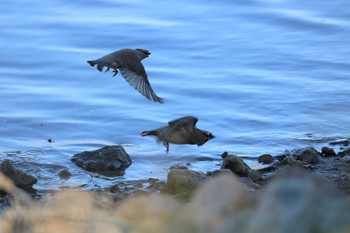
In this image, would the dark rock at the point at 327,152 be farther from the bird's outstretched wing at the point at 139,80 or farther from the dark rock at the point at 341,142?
the bird's outstretched wing at the point at 139,80

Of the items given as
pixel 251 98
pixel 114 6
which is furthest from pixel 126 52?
pixel 114 6

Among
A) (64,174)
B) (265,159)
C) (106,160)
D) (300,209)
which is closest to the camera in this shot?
(300,209)

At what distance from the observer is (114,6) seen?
55.8 feet

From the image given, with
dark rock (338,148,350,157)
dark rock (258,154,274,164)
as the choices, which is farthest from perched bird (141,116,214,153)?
dark rock (338,148,350,157)

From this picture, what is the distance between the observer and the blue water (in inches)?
442

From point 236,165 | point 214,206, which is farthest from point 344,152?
point 214,206

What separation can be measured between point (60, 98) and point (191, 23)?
4089 mm

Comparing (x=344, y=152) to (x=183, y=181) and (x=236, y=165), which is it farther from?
(x=183, y=181)

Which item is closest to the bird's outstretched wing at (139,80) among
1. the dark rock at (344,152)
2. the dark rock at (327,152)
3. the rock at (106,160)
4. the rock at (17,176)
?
the rock at (106,160)

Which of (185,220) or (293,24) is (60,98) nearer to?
(293,24)

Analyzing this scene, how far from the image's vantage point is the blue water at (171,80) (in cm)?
1122

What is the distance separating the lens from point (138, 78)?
1053cm

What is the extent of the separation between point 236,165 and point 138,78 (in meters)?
1.35

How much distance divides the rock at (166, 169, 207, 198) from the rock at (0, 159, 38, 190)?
1.38 meters
